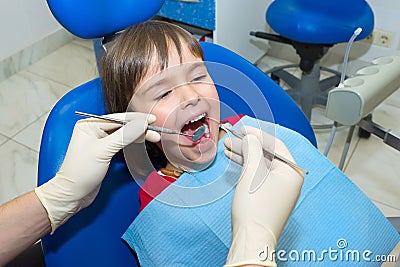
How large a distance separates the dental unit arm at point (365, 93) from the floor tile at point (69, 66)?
1703 millimetres

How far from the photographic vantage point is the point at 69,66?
8.92 ft

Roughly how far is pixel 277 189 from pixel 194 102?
273 millimetres

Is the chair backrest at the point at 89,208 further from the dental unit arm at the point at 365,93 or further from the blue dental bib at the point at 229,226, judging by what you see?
the dental unit arm at the point at 365,93

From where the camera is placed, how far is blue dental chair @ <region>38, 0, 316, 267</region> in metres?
1.03

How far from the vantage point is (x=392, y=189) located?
1908 millimetres

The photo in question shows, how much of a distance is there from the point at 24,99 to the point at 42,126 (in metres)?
0.28

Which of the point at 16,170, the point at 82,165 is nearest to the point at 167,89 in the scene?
the point at 82,165

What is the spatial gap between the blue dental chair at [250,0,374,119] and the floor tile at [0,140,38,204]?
1293mm

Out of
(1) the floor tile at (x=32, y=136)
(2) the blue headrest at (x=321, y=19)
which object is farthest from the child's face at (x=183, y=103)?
(1) the floor tile at (x=32, y=136)

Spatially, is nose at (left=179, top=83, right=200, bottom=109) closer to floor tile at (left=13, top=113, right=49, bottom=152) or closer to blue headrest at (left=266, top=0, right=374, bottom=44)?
blue headrest at (left=266, top=0, right=374, bottom=44)

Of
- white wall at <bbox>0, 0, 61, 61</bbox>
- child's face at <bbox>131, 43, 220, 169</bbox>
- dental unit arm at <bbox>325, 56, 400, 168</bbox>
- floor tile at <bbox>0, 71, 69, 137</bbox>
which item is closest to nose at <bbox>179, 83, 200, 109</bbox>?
child's face at <bbox>131, 43, 220, 169</bbox>

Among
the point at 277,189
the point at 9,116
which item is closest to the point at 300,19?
the point at 277,189

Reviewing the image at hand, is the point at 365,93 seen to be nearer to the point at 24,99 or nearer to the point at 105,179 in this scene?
the point at 105,179

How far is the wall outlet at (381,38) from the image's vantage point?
7.48ft
